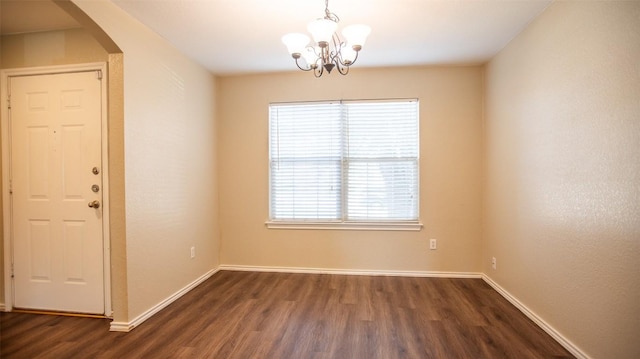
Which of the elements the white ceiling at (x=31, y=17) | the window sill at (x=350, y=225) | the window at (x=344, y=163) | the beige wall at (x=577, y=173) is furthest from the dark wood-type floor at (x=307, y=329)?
the white ceiling at (x=31, y=17)

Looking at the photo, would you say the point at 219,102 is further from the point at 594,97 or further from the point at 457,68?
the point at 594,97

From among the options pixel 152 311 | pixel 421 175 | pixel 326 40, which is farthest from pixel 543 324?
pixel 152 311

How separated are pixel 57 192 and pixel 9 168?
1.77 feet

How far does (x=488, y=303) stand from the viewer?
2.72m

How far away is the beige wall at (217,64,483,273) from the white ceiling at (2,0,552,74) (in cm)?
41

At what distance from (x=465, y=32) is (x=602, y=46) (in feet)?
3.65

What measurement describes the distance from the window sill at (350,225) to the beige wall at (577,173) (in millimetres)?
1016

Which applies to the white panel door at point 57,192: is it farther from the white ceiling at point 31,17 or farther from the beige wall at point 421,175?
the beige wall at point 421,175

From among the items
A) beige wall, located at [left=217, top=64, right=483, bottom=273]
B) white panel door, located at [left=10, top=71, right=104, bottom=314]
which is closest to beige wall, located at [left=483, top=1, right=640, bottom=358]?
beige wall, located at [left=217, top=64, right=483, bottom=273]

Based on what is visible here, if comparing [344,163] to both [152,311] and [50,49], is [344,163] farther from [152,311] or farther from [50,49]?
[50,49]

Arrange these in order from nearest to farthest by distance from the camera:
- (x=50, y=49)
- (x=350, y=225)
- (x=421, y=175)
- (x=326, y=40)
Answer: (x=326, y=40)
(x=50, y=49)
(x=421, y=175)
(x=350, y=225)

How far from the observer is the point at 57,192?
8.24 feet

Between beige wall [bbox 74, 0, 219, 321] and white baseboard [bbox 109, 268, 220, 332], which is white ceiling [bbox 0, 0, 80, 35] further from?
white baseboard [bbox 109, 268, 220, 332]

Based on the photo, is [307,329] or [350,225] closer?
[307,329]
